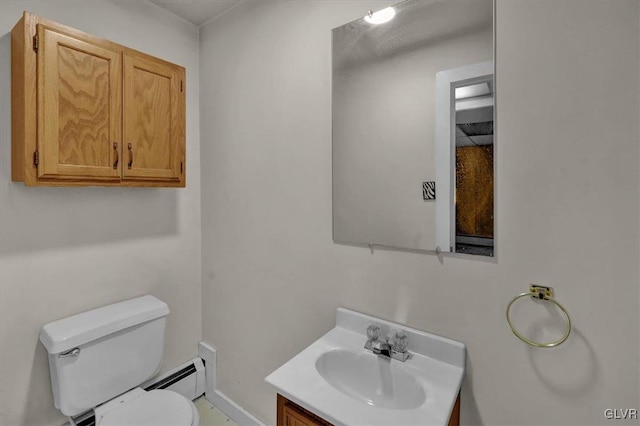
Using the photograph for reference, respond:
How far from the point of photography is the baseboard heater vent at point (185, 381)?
1.84 metres

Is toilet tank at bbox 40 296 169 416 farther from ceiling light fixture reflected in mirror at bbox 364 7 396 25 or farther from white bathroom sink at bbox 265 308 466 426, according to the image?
ceiling light fixture reflected in mirror at bbox 364 7 396 25

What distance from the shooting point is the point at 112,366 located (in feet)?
4.87

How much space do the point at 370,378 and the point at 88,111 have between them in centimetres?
162

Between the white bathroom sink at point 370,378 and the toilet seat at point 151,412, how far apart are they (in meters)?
0.64

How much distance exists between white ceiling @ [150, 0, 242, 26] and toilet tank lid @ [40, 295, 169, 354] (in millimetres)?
1661

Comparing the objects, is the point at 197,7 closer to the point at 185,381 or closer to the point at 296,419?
the point at 296,419

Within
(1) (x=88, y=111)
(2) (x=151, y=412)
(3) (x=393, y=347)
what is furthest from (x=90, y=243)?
(3) (x=393, y=347)

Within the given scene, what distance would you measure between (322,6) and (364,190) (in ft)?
2.81

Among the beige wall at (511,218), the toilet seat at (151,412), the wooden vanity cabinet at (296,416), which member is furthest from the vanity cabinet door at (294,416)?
the toilet seat at (151,412)

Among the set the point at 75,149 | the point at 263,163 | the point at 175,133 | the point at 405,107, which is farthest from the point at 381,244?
the point at 75,149

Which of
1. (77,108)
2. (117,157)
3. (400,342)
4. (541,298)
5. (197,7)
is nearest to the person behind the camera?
(541,298)

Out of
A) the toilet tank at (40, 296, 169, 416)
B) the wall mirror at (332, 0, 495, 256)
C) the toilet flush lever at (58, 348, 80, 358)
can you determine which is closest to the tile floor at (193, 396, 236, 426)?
the toilet tank at (40, 296, 169, 416)

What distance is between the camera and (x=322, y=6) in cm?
141

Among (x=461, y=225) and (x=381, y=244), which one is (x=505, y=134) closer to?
(x=461, y=225)
